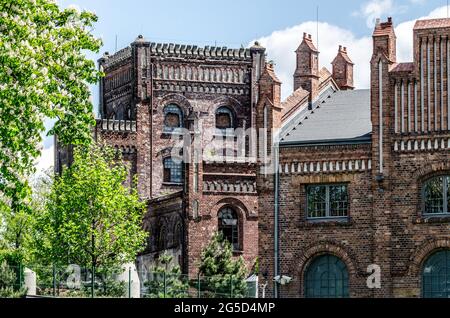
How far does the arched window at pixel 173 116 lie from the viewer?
87250 mm

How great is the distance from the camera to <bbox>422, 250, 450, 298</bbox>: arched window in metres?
52.9

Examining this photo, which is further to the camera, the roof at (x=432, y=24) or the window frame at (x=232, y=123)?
the window frame at (x=232, y=123)

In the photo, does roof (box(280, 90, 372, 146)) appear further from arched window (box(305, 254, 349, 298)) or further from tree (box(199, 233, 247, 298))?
tree (box(199, 233, 247, 298))

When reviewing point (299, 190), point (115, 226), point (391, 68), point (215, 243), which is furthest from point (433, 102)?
point (115, 226)

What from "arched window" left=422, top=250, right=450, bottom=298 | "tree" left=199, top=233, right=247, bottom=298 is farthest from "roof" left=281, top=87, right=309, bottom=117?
"arched window" left=422, top=250, right=450, bottom=298

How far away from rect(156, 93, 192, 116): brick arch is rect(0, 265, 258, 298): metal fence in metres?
31.3

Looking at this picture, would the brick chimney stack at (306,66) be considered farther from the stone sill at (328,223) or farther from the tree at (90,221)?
the tree at (90,221)

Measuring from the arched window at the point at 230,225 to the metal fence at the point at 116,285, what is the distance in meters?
13.7

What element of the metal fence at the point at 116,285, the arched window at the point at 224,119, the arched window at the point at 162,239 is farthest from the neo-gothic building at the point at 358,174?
the arched window at the point at 224,119
